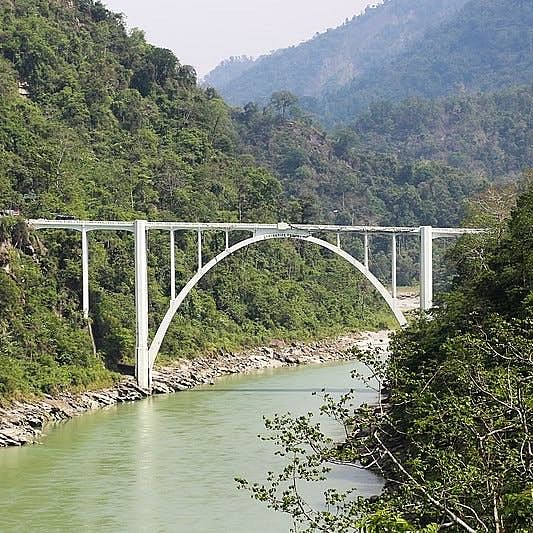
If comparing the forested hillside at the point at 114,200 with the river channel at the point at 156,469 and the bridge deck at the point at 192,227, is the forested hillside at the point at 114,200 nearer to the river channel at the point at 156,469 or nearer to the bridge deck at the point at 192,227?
the bridge deck at the point at 192,227

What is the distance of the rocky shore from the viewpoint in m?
22.6

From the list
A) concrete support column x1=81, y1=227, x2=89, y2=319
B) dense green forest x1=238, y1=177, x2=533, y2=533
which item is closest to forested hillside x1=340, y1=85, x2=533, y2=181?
concrete support column x1=81, y1=227, x2=89, y2=319

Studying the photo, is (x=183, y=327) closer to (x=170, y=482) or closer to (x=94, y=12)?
(x=170, y=482)

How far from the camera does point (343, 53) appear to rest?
169625mm

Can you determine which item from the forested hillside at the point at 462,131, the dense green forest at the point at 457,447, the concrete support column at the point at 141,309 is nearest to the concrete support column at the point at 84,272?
the concrete support column at the point at 141,309

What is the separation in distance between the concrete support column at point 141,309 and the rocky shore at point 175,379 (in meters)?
0.29

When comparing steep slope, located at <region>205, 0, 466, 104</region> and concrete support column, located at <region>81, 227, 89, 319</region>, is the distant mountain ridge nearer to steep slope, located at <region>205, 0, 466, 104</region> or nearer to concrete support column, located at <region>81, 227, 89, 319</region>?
steep slope, located at <region>205, 0, 466, 104</region>

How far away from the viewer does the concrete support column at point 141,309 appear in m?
27.4

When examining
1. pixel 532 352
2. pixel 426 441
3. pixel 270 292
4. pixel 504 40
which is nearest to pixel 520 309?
pixel 426 441

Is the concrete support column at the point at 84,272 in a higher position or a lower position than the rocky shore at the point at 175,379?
higher

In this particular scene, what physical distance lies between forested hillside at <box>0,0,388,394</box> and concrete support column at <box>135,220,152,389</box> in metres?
0.83

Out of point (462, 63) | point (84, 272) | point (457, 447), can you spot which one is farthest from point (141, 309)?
point (462, 63)

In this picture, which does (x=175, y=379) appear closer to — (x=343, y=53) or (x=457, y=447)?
(x=457, y=447)

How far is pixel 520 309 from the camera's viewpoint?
51.4 ft
